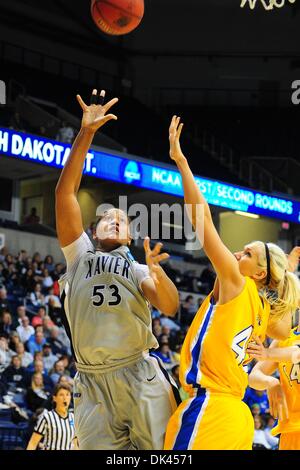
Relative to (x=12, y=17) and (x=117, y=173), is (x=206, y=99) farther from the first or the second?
(x=117, y=173)

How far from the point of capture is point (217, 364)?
12.9 feet

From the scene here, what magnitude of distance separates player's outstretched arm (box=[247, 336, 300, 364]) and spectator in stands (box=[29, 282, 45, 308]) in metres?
9.84

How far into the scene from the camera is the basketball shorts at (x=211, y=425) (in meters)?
3.81

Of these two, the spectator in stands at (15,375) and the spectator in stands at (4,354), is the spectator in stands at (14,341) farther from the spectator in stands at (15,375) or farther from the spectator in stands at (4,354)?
the spectator in stands at (15,375)

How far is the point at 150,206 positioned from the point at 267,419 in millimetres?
9585

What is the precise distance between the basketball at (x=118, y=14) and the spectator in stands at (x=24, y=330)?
580 cm

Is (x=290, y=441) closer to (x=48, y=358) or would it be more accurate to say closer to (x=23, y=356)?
(x=23, y=356)

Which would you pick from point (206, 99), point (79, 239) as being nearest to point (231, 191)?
point (206, 99)

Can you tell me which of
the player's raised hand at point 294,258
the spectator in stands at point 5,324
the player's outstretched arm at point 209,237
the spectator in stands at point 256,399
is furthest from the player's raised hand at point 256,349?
the spectator in stands at point 256,399

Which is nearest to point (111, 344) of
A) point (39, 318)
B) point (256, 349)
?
point (256, 349)

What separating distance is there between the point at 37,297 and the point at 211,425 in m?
10.6
